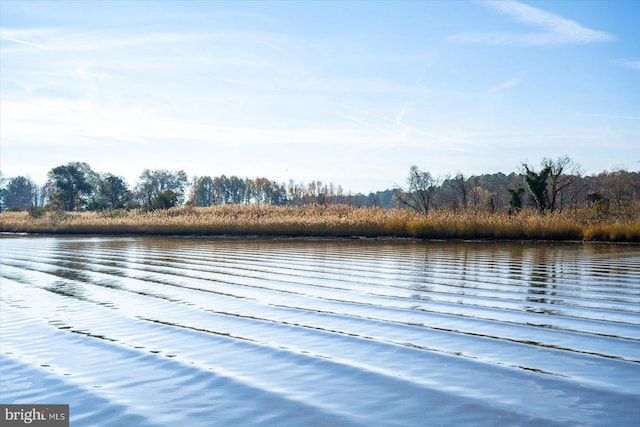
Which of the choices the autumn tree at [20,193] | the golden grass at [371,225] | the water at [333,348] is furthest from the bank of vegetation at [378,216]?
the autumn tree at [20,193]

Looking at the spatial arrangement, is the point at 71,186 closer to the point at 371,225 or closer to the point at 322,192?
the point at 322,192

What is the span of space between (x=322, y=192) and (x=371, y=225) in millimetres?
61403

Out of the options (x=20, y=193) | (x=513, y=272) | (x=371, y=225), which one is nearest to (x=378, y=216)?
(x=371, y=225)

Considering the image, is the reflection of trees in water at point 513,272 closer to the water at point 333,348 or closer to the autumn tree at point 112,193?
the water at point 333,348

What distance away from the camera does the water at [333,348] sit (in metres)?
4.89

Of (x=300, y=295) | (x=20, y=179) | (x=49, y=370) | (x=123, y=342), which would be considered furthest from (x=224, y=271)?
(x=20, y=179)

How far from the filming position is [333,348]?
6.84m

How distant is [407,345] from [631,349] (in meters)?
2.21

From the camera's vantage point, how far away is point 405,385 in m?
5.41

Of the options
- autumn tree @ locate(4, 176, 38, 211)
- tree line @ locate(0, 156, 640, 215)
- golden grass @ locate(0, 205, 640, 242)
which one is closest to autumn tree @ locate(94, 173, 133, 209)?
tree line @ locate(0, 156, 640, 215)

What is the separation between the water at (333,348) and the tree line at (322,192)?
17802mm

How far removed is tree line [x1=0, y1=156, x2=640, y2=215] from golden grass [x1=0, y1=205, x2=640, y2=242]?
2.36m

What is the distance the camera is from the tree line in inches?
1511

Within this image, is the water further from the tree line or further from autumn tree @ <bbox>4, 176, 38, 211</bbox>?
autumn tree @ <bbox>4, 176, 38, 211</bbox>
